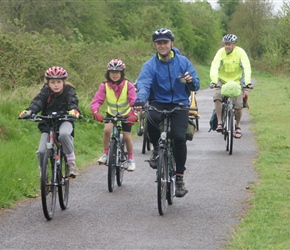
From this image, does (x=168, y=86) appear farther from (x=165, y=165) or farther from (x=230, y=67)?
(x=230, y=67)

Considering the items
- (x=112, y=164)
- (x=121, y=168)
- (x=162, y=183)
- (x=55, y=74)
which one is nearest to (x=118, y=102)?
(x=121, y=168)

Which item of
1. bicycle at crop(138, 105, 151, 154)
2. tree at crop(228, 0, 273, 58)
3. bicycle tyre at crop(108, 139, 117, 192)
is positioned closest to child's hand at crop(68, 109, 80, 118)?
bicycle tyre at crop(108, 139, 117, 192)

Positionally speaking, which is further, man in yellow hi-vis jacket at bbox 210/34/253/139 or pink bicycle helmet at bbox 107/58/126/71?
man in yellow hi-vis jacket at bbox 210/34/253/139

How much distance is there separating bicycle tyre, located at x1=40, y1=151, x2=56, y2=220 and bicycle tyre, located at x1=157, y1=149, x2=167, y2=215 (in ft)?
3.82

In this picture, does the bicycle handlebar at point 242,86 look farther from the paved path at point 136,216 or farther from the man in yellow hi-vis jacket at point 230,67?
the paved path at point 136,216

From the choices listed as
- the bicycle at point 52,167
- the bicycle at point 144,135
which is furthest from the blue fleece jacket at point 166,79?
the bicycle at point 144,135

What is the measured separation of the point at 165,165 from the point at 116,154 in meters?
1.97

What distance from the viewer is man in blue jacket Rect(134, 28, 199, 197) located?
874 centimetres

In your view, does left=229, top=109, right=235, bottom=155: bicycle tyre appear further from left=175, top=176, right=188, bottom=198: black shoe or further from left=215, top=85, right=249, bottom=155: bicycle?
left=175, top=176, right=188, bottom=198: black shoe

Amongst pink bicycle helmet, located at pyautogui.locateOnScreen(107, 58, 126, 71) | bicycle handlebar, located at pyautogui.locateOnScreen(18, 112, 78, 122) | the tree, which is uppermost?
pink bicycle helmet, located at pyautogui.locateOnScreen(107, 58, 126, 71)

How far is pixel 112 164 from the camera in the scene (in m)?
10.3

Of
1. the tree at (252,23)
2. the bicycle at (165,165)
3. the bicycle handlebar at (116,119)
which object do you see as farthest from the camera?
the tree at (252,23)

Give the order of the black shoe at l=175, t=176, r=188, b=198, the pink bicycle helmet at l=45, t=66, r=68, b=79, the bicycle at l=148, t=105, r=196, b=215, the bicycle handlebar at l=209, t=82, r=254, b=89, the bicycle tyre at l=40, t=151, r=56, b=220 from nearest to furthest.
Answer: the bicycle tyre at l=40, t=151, r=56, b=220, the bicycle at l=148, t=105, r=196, b=215, the pink bicycle helmet at l=45, t=66, r=68, b=79, the black shoe at l=175, t=176, r=188, b=198, the bicycle handlebar at l=209, t=82, r=254, b=89

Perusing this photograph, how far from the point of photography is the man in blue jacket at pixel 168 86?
8742 mm
